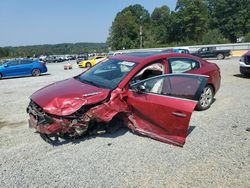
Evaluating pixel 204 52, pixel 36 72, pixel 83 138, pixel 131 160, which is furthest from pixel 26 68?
pixel 204 52

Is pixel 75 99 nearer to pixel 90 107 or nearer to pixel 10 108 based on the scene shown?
pixel 90 107

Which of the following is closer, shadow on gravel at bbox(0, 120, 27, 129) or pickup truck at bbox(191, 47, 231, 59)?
shadow on gravel at bbox(0, 120, 27, 129)

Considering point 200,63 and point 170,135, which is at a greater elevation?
point 200,63

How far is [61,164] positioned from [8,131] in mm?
2341

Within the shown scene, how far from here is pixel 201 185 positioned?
3.56 m

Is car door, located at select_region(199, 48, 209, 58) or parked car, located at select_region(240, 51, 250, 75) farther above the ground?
parked car, located at select_region(240, 51, 250, 75)

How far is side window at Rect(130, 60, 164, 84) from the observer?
5611mm

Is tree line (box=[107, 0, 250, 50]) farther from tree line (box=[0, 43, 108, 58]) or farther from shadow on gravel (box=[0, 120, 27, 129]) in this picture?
shadow on gravel (box=[0, 120, 27, 129])

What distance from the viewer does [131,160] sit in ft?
14.2

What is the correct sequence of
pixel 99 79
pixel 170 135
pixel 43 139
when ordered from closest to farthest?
pixel 170 135, pixel 43 139, pixel 99 79

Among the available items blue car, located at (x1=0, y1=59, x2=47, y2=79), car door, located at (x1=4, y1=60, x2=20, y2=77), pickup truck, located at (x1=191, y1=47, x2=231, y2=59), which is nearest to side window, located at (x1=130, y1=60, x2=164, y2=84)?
blue car, located at (x1=0, y1=59, x2=47, y2=79)

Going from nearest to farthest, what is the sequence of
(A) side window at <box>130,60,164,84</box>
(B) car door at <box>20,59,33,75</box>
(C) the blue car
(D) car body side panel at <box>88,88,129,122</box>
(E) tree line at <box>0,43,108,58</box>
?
(D) car body side panel at <box>88,88,129,122</box>
(A) side window at <box>130,60,164,84</box>
(C) the blue car
(B) car door at <box>20,59,33,75</box>
(E) tree line at <box>0,43,108,58</box>

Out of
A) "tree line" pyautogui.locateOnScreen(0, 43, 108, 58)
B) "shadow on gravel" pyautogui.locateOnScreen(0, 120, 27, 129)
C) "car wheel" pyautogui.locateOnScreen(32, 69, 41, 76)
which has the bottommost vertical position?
"tree line" pyautogui.locateOnScreen(0, 43, 108, 58)

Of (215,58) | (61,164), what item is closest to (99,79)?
(61,164)
